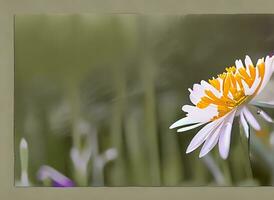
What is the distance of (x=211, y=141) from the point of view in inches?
82.0

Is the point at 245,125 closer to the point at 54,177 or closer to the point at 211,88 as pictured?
the point at 211,88

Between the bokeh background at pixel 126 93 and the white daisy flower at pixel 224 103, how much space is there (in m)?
0.03

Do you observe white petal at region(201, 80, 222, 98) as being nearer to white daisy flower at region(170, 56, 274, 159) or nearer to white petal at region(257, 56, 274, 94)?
white daisy flower at region(170, 56, 274, 159)

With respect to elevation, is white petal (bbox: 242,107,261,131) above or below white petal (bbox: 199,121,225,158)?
above

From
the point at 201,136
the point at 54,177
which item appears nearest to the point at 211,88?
the point at 201,136

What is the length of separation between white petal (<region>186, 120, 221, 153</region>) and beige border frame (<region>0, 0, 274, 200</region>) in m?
0.18

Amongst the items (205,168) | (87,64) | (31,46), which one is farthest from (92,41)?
(205,168)

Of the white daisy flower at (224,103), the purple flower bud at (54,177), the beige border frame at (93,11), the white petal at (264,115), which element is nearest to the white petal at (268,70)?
the white daisy flower at (224,103)

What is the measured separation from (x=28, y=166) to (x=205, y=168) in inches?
30.2

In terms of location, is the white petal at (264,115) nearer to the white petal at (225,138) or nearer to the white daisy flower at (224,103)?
the white daisy flower at (224,103)

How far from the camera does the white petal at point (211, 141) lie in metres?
2.08

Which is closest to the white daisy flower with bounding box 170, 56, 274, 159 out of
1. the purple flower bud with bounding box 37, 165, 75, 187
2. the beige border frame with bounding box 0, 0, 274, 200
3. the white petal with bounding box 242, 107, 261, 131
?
the white petal with bounding box 242, 107, 261, 131

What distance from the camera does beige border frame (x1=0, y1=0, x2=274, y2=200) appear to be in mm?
2084

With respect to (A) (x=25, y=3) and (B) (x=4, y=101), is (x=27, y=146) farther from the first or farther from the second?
(A) (x=25, y=3)
